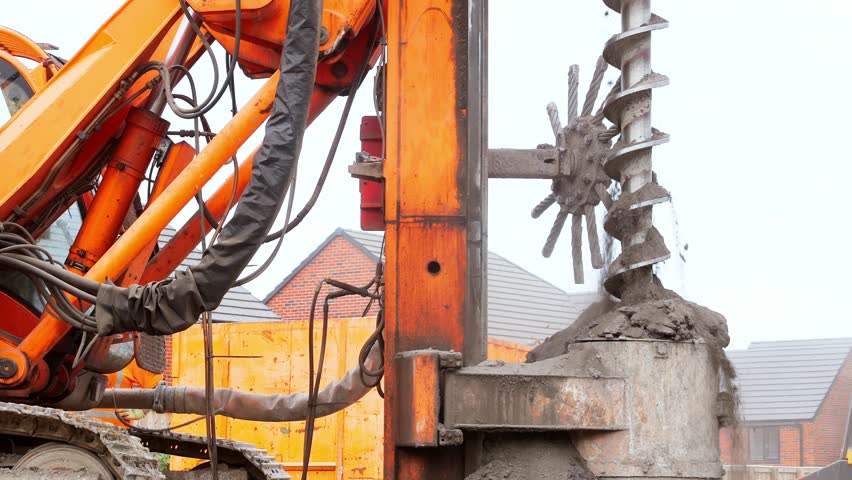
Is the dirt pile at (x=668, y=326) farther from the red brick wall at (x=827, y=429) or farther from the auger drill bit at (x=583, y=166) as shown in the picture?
the red brick wall at (x=827, y=429)

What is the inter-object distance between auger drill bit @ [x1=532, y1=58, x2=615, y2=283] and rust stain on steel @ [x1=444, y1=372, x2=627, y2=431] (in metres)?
0.94

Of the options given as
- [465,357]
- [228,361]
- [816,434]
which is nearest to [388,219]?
→ [465,357]

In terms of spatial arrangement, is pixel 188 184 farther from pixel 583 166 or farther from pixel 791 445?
pixel 791 445

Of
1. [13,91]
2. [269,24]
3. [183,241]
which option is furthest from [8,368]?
[13,91]

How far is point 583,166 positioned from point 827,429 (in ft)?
94.9

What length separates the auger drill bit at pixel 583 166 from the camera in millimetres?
4516

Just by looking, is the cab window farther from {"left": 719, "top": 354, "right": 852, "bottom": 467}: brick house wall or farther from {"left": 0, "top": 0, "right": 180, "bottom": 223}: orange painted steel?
{"left": 719, "top": 354, "right": 852, "bottom": 467}: brick house wall

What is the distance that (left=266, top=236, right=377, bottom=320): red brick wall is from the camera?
101 feet

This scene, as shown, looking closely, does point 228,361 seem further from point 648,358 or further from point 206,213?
point 648,358

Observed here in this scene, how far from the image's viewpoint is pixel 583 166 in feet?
15.0

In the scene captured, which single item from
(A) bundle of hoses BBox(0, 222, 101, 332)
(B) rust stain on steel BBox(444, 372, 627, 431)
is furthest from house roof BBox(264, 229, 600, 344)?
(B) rust stain on steel BBox(444, 372, 627, 431)

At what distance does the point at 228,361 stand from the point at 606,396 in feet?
34.6

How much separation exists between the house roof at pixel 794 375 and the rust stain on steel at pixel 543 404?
27740mm

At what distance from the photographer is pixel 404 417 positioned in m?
3.82
